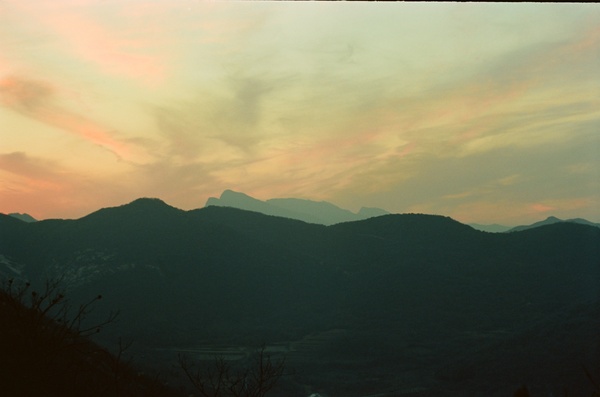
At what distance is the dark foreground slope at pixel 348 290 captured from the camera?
58719 mm

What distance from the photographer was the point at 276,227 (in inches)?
4764

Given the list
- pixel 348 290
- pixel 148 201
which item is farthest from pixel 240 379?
pixel 148 201

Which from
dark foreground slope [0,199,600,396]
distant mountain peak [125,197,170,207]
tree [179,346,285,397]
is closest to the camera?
tree [179,346,285,397]

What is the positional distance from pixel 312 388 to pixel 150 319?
1262 inches

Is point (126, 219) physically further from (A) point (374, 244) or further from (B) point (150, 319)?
(A) point (374, 244)

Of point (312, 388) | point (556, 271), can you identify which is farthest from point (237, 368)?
point (556, 271)

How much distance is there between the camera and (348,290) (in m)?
102

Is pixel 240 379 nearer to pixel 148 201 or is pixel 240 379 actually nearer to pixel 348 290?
pixel 348 290

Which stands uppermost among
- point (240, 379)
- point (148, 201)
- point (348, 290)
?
point (148, 201)

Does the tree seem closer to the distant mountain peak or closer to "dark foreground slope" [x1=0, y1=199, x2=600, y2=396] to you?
"dark foreground slope" [x1=0, y1=199, x2=600, y2=396]

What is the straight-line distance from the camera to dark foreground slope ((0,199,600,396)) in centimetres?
5872

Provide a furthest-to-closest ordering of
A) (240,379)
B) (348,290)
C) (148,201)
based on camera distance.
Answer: (148,201), (348,290), (240,379)

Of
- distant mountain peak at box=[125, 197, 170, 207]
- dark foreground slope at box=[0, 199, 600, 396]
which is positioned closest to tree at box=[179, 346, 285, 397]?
dark foreground slope at box=[0, 199, 600, 396]

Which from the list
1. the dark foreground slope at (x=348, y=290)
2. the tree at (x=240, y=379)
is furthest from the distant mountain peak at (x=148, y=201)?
the tree at (x=240, y=379)
